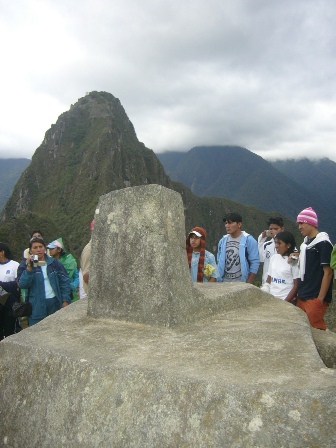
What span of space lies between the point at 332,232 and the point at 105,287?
354ft

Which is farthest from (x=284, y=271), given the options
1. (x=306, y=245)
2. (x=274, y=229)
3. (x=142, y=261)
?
(x=142, y=261)

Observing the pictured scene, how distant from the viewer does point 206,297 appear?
9.71 ft

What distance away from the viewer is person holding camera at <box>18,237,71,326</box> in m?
4.43

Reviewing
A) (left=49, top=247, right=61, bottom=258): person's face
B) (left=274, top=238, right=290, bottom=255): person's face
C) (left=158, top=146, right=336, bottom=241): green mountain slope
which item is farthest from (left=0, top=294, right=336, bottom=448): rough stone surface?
(left=158, top=146, right=336, bottom=241): green mountain slope

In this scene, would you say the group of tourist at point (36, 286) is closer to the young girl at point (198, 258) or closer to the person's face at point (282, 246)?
the young girl at point (198, 258)

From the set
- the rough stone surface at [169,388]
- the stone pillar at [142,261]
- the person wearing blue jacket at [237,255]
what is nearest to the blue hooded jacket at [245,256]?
the person wearing blue jacket at [237,255]

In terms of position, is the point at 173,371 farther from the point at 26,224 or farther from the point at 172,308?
the point at 26,224

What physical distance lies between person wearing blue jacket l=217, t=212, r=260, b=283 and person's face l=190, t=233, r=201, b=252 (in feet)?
1.47

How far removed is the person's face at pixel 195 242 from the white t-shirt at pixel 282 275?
94cm

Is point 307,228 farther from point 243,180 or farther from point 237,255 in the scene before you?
point 243,180

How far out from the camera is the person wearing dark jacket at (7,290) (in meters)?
4.82

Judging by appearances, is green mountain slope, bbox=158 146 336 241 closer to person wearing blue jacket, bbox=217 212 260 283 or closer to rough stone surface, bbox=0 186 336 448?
person wearing blue jacket, bbox=217 212 260 283

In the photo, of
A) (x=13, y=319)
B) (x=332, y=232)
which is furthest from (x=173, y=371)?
(x=332, y=232)

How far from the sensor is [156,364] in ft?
6.32
